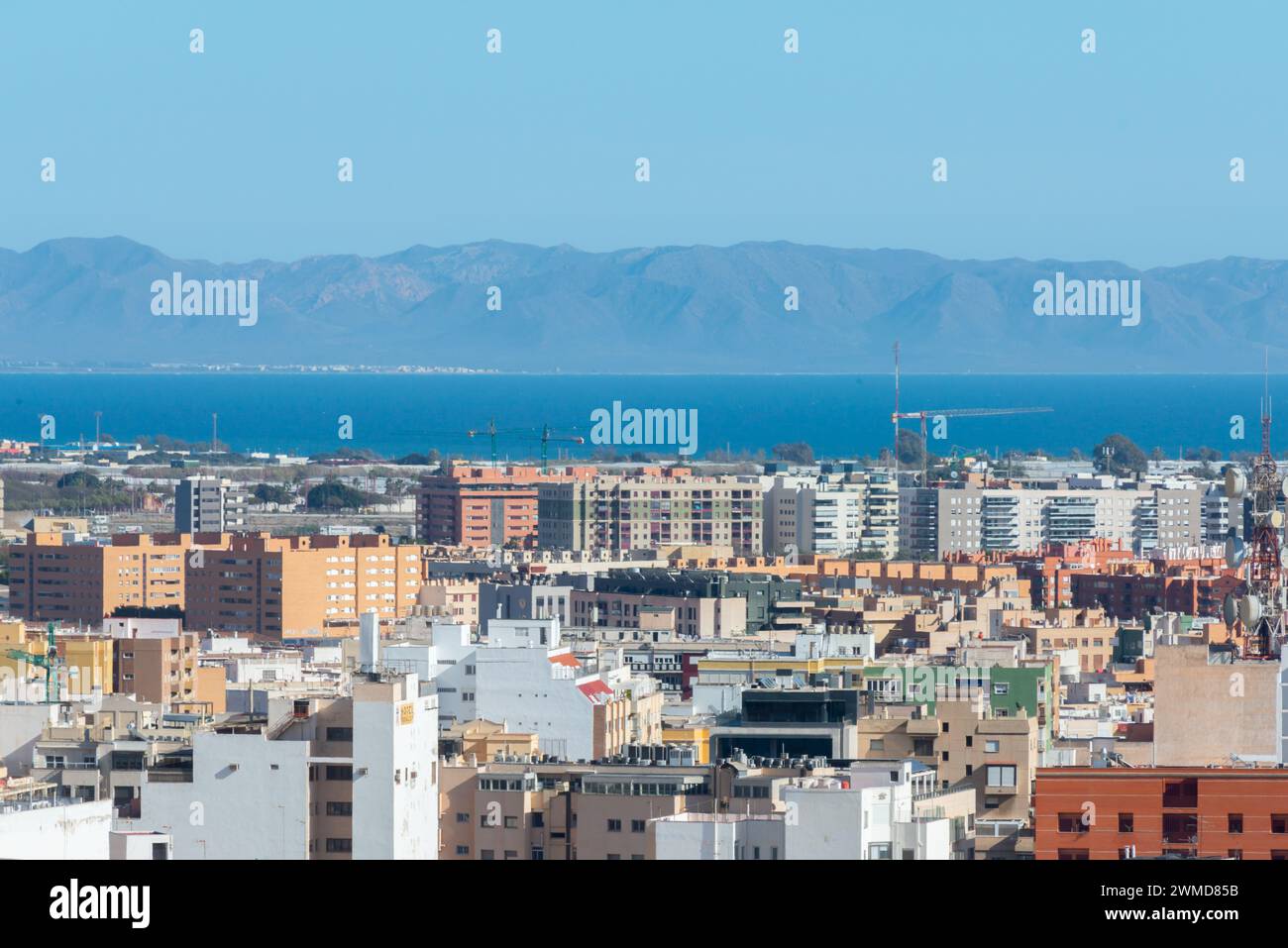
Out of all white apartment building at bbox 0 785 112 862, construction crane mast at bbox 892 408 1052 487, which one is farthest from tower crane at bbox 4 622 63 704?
construction crane mast at bbox 892 408 1052 487

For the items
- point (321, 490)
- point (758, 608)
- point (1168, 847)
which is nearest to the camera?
point (1168, 847)

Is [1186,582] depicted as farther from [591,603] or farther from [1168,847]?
[1168,847]

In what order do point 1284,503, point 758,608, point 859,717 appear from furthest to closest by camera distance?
point 758,608 < point 1284,503 < point 859,717

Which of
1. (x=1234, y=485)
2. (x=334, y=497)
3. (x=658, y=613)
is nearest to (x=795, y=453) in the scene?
(x=334, y=497)

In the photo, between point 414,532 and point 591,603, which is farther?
point 414,532

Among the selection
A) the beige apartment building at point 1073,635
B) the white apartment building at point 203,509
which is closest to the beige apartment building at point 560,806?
the beige apartment building at point 1073,635

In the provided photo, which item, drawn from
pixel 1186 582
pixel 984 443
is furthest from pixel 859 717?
pixel 984 443

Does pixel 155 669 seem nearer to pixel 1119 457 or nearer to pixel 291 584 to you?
pixel 291 584
